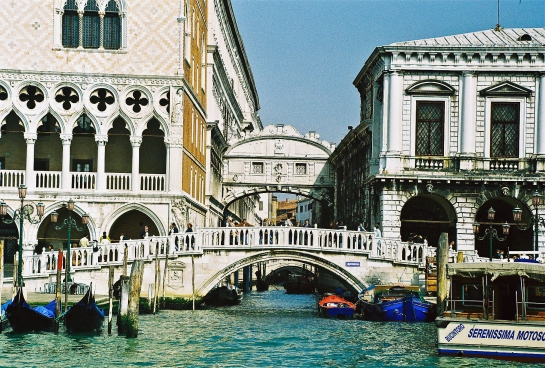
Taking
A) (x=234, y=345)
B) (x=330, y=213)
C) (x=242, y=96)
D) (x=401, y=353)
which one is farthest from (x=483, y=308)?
(x=242, y=96)

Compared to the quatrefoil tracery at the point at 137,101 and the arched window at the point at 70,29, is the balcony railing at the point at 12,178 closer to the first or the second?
the quatrefoil tracery at the point at 137,101

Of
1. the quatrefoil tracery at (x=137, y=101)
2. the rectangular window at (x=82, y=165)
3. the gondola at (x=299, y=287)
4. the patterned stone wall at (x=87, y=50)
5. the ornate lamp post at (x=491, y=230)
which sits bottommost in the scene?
the gondola at (x=299, y=287)

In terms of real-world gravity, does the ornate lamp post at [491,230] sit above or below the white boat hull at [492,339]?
above

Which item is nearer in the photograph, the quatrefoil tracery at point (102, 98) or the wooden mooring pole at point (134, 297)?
the wooden mooring pole at point (134, 297)

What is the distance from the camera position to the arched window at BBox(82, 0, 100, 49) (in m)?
30.2

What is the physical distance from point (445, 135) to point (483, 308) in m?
12.8

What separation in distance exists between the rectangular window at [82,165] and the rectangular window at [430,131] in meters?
9.92

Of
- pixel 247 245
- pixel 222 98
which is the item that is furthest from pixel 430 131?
pixel 222 98

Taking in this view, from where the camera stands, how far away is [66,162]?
3006 cm

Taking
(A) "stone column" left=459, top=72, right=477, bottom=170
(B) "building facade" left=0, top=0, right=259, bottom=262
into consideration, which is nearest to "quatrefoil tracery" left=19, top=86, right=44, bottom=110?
(B) "building facade" left=0, top=0, right=259, bottom=262

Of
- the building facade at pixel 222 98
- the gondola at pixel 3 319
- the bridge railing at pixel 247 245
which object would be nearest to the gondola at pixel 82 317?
the gondola at pixel 3 319

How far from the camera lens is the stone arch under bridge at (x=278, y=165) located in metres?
43.2

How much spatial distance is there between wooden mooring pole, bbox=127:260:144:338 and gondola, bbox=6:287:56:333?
1640 mm

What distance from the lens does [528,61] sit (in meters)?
30.1
